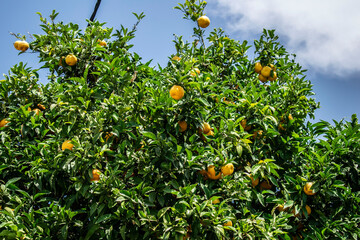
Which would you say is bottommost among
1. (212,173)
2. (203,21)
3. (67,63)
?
(212,173)

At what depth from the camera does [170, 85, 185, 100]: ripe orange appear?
2.82m

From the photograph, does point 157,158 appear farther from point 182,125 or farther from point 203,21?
point 203,21

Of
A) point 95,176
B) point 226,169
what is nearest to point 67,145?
point 95,176

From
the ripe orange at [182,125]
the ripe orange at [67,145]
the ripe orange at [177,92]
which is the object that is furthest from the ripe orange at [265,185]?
the ripe orange at [67,145]

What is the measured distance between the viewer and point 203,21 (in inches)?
195

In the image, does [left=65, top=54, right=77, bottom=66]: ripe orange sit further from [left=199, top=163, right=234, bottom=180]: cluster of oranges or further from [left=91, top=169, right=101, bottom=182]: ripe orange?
[left=199, top=163, right=234, bottom=180]: cluster of oranges

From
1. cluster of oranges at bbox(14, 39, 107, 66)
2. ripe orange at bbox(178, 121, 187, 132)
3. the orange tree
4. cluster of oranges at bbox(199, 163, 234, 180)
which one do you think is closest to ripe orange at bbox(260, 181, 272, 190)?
the orange tree

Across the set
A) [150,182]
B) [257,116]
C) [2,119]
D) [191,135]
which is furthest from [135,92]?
[2,119]

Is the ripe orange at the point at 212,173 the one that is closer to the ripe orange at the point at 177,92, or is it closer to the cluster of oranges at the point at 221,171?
the cluster of oranges at the point at 221,171

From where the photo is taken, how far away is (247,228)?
2.73 metres

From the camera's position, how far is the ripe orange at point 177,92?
2824 mm

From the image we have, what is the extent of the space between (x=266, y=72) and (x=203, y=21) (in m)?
1.30

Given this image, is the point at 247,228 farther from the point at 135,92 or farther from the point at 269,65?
the point at 269,65

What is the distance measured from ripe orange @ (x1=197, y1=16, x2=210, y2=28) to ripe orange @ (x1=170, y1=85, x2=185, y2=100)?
243 cm
